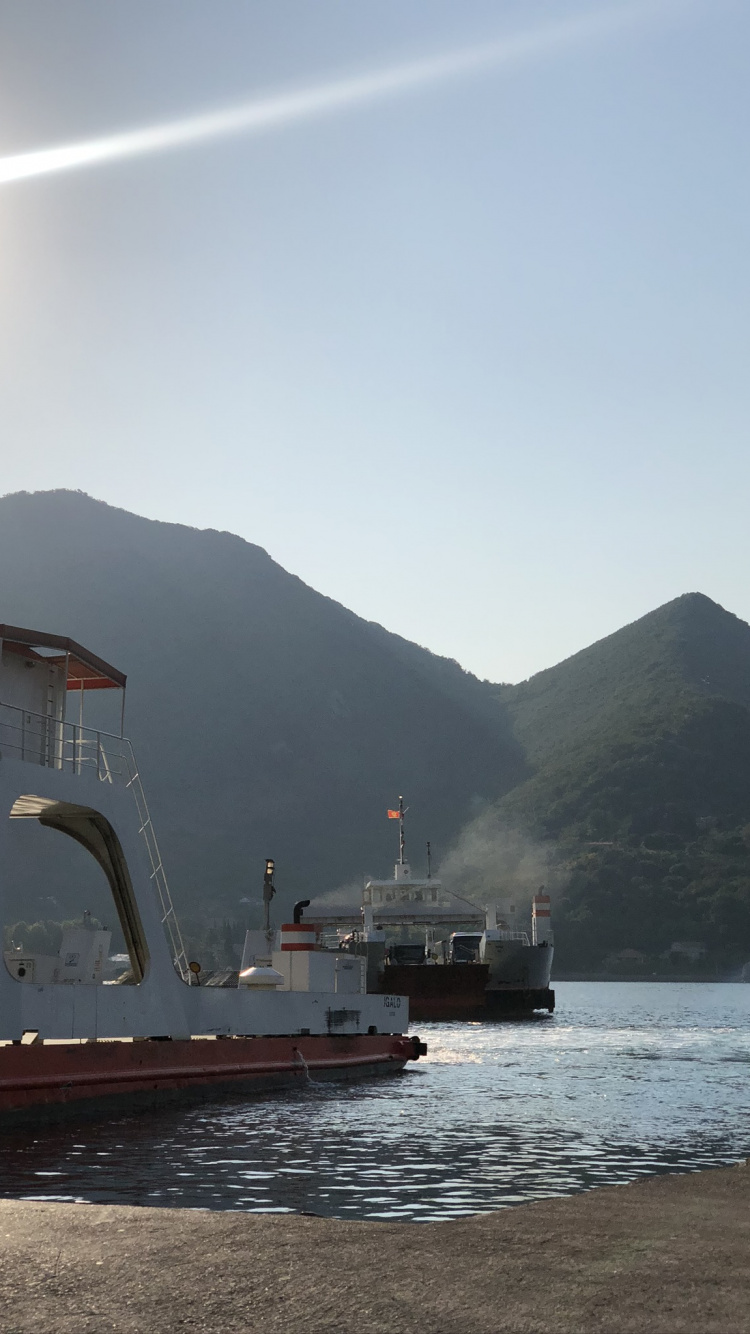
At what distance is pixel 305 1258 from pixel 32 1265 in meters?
1.47

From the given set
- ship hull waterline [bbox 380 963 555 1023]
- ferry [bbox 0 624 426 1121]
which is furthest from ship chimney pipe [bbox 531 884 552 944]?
ferry [bbox 0 624 426 1121]

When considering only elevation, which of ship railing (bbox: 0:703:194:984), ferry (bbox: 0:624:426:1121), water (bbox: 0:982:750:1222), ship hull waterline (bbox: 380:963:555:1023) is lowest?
ship hull waterline (bbox: 380:963:555:1023)

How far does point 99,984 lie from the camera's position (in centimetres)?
2195

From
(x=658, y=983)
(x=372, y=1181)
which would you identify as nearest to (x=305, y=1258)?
(x=372, y=1181)

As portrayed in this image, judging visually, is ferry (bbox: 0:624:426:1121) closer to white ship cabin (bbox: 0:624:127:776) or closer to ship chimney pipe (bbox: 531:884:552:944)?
white ship cabin (bbox: 0:624:127:776)

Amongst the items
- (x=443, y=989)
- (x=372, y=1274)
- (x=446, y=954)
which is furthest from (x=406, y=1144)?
(x=446, y=954)

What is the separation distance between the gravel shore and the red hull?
11341 mm

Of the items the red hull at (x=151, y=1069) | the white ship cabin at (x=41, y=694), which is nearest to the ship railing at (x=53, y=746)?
the white ship cabin at (x=41, y=694)

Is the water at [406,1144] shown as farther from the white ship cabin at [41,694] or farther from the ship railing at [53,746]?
the white ship cabin at [41,694]

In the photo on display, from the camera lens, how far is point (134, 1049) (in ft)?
71.6

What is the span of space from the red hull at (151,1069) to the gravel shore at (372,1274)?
1134 cm

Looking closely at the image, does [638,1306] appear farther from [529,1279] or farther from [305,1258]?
[305,1258]

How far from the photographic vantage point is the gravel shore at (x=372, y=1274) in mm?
5633

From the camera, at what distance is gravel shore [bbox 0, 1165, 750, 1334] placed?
5633mm
